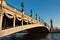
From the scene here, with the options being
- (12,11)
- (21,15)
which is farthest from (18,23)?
(12,11)

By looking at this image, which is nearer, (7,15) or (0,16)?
(0,16)

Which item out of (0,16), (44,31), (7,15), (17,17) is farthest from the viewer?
(44,31)

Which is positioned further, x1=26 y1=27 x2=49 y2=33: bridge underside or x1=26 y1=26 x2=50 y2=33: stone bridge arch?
x1=26 y1=27 x2=49 y2=33: bridge underside

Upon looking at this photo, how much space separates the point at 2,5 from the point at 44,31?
5587 centimetres

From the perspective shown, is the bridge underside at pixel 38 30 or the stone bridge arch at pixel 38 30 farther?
the bridge underside at pixel 38 30

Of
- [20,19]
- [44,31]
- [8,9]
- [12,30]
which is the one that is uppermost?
[8,9]

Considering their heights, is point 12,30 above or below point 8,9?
below

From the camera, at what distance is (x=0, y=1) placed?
25.5m

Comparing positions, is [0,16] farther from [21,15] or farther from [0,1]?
[21,15]

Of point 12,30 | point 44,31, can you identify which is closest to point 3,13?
point 12,30

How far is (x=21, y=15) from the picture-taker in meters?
32.9

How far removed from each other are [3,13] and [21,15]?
847 cm

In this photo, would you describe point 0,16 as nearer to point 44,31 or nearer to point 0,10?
point 0,10

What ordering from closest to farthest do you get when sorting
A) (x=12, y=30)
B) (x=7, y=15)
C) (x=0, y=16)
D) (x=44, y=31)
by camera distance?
(x=0, y=16) → (x=7, y=15) → (x=12, y=30) → (x=44, y=31)
